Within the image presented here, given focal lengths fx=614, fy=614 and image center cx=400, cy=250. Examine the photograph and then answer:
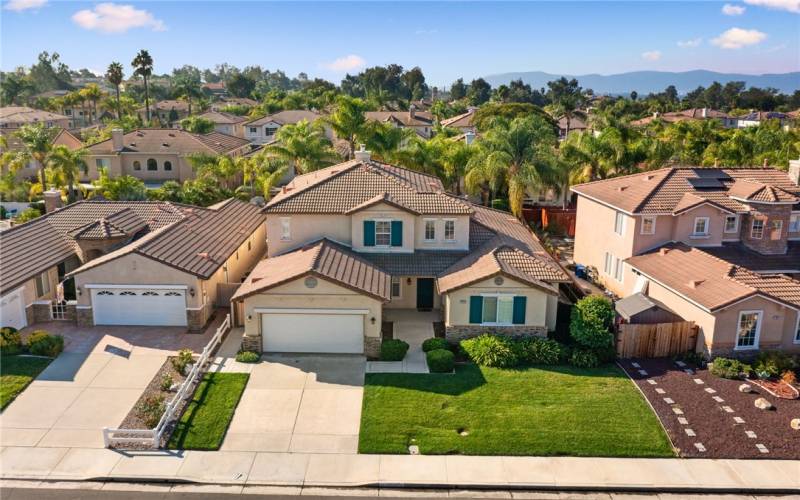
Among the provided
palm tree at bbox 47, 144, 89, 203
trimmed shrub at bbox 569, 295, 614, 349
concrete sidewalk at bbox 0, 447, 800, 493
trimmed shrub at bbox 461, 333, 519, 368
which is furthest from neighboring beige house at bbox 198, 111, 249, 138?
concrete sidewalk at bbox 0, 447, 800, 493

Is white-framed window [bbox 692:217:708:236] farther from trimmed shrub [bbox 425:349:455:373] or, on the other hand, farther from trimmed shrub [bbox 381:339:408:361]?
trimmed shrub [bbox 381:339:408:361]

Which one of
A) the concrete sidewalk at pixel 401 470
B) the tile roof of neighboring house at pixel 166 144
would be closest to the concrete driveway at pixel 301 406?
the concrete sidewalk at pixel 401 470

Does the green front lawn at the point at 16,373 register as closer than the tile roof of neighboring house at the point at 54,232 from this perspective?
Yes

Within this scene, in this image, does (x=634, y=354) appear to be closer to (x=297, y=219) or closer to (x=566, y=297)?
(x=566, y=297)

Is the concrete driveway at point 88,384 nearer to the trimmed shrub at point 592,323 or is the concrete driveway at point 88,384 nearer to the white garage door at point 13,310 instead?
the white garage door at point 13,310

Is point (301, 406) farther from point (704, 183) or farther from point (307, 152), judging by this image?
point (307, 152)

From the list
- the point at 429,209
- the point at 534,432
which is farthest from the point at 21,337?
the point at 534,432
